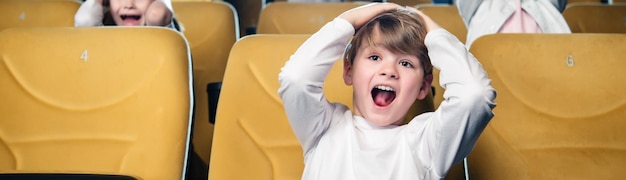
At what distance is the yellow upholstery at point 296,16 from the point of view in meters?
2.34

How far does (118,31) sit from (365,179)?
668 millimetres

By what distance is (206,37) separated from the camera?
2.21 meters

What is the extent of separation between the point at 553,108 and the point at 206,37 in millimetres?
1048

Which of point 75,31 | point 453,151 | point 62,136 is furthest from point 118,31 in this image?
point 453,151

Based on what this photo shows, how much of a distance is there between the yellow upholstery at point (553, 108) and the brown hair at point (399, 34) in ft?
0.99

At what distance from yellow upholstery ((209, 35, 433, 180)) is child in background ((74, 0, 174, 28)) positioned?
55cm

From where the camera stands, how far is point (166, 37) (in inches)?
62.0

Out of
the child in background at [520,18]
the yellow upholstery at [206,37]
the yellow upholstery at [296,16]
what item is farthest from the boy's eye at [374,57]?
the yellow upholstery at [296,16]

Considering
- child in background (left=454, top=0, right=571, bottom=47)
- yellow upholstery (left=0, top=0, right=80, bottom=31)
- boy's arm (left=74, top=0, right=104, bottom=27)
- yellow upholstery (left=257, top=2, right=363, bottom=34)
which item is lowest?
yellow upholstery (left=257, top=2, right=363, bottom=34)

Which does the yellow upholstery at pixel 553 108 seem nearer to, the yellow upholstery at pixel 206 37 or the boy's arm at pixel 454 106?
the boy's arm at pixel 454 106

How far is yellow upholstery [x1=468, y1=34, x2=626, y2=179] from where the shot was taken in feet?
4.81

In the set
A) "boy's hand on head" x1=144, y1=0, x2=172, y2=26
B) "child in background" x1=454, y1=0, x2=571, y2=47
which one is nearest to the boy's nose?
"child in background" x1=454, y1=0, x2=571, y2=47

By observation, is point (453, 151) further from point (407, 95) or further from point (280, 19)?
point (280, 19)

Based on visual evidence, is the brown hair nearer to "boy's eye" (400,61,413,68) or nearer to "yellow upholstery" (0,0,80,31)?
"boy's eye" (400,61,413,68)
